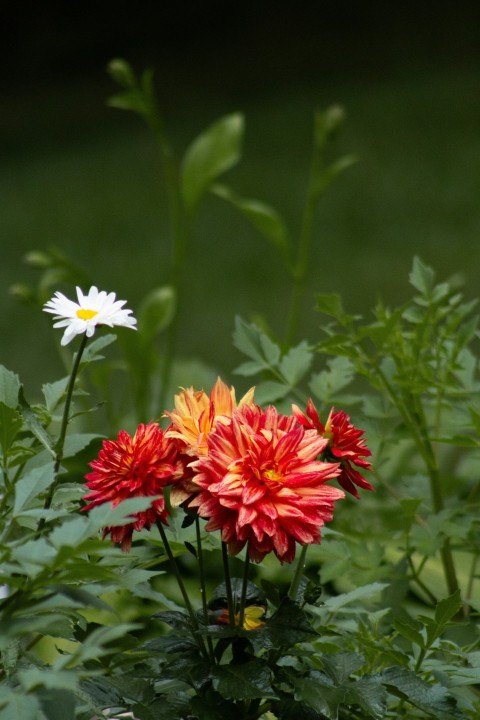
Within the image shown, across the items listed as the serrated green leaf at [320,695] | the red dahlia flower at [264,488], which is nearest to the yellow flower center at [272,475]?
the red dahlia flower at [264,488]

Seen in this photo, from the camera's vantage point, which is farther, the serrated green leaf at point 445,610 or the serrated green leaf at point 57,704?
the serrated green leaf at point 445,610

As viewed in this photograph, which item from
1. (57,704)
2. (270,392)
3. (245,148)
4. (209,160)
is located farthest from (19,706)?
(245,148)

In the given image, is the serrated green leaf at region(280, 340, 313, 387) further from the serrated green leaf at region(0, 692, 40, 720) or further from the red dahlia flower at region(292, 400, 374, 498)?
the serrated green leaf at region(0, 692, 40, 720)

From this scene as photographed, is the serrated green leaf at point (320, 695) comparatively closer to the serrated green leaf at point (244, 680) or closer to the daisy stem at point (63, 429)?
the serrated green leaf at point (244, 680)

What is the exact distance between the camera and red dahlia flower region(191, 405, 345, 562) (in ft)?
1.43

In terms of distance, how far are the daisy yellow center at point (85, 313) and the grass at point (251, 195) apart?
148 centimetres

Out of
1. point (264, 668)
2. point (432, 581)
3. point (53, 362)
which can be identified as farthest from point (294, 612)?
point (53, 362)

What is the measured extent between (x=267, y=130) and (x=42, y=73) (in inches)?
34.8

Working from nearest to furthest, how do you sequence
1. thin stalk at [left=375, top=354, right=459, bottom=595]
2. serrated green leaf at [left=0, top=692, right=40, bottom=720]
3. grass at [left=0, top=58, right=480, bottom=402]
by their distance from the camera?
serrated green leaf at [left=0, top=692, right=40, bottom=720] < thin stalk at [left=375, top=354, right=459, bottom=595] < grass at [left=0, top=58, right=480, bottom=402]

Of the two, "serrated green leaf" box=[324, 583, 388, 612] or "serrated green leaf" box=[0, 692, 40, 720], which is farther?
"serrated green leaf" box=[324, 583, 388, 612]

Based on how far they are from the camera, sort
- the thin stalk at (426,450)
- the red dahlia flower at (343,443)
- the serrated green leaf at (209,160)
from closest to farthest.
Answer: the red dahlia flower at (343,443) < the thin stalk at (426,450) < the serrated green leaf at (209,160)

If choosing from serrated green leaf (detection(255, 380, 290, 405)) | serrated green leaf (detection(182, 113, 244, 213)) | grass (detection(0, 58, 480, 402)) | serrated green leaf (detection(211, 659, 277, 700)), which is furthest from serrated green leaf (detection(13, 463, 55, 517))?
grass (detection(0, 58, 480, 402))

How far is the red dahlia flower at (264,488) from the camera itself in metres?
0.44

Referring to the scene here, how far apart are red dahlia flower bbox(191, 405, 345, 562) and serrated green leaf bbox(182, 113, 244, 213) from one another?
90 cm
